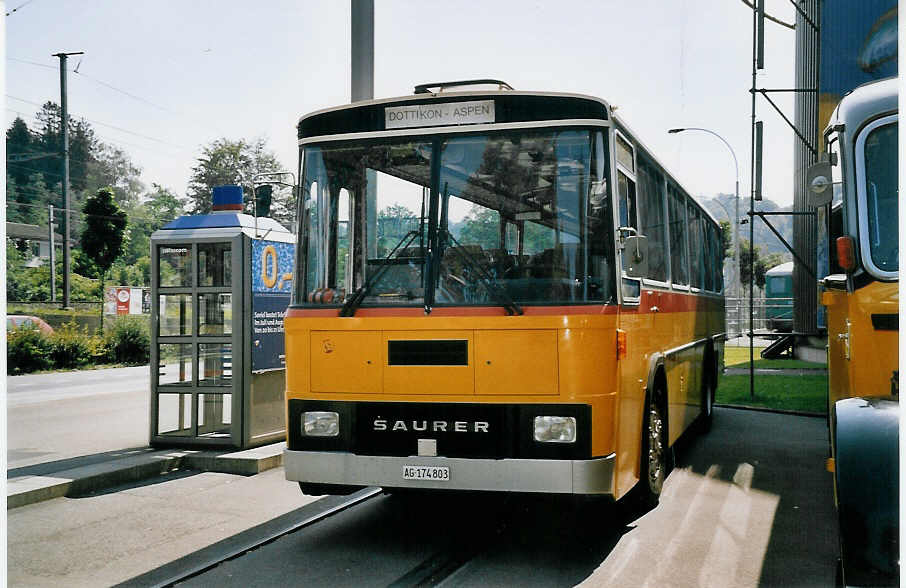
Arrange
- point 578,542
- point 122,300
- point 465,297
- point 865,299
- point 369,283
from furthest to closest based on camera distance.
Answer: point 122,300 → point 578,542 → point 369,283 → point 465,297 → point 865,299

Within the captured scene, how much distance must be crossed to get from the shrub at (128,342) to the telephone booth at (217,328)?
19606 millimetres

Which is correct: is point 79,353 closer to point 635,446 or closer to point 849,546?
point 635,446

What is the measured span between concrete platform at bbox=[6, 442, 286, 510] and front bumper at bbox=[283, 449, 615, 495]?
1.96 m

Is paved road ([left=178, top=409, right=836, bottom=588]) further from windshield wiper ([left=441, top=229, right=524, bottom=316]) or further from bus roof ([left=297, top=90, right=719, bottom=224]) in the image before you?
bus roof ([left=297, top=90, right=719, bottom=224])

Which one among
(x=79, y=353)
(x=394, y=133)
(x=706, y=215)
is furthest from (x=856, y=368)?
(x=79, y=353)

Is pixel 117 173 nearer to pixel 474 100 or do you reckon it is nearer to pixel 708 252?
pixel 708 252

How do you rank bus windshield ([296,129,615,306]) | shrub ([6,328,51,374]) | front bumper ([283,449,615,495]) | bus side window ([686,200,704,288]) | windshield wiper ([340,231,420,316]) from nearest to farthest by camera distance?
front bumper ([283,449,615,495]) → bus windshield ([296,129,615,306]) → windshield wiper ([340,231,420,316]) → bus side window ([686,200,704,288]) → shrub ([6,328,51,374])

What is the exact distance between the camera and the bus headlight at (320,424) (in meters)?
6.42

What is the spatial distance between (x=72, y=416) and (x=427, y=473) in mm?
10135

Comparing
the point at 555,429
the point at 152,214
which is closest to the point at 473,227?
the point at 555,429

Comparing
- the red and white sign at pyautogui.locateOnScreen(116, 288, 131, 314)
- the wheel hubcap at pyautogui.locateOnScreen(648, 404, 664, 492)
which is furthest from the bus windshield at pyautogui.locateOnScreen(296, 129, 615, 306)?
the red and white sign at pyautogui.locateOnScreen(116, 288, 131, 314)

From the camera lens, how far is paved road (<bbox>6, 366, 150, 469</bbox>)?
10828 millimetres

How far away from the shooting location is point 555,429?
19.7 feet

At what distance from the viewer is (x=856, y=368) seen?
5.86 meters
